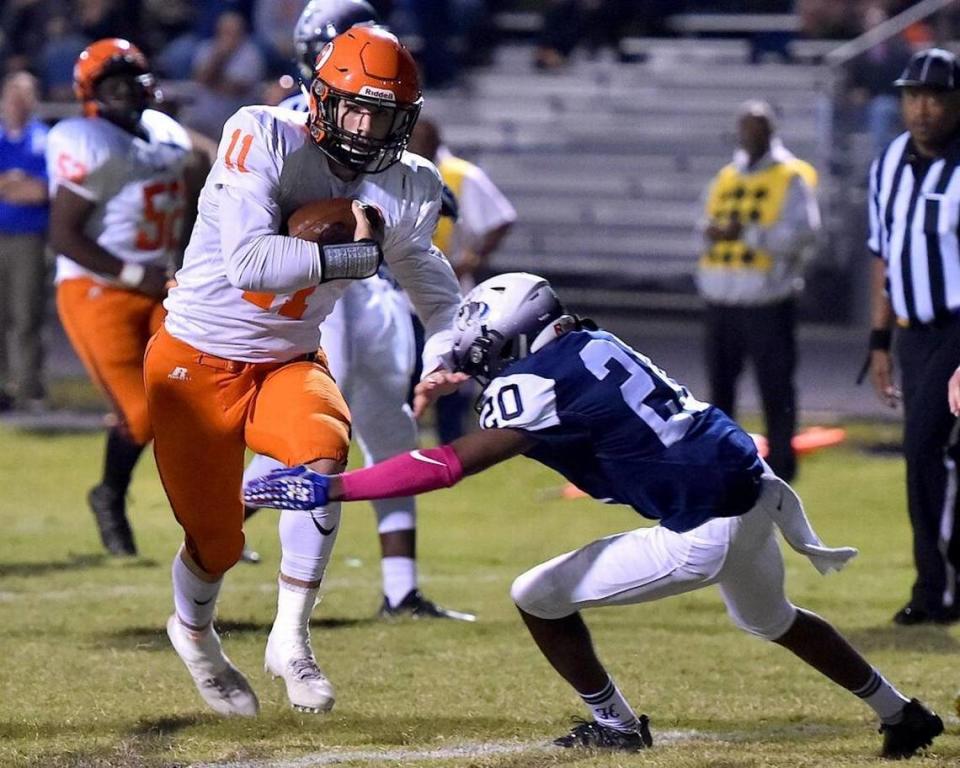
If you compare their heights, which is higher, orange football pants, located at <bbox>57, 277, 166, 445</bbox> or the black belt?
the black belt

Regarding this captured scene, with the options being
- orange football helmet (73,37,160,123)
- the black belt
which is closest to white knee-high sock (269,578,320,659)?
the black belt

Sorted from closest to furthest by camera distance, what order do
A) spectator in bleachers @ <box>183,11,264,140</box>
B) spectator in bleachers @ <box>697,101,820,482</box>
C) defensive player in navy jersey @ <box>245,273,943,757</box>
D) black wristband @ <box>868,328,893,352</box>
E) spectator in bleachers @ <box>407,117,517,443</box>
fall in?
defensive player in navy jersey @ <box>245,273,943,757</box>
black wristband @ <box>868,328,893,352</box>
spectator in bleachers @ <box>407,117,517,443</box>
spectator in bleachers @ <box>697,101,820,482</box>
spectator in bleachers @ <box>183,11,264,140</box>

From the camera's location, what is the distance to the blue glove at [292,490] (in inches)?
141

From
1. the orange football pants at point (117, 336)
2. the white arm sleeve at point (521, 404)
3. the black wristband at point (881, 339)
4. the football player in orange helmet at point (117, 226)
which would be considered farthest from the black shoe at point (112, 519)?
the white arm sleeve at point (521, 404)

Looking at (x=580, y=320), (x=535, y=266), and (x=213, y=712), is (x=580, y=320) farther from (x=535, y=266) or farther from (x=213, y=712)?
(x=535, y=266)

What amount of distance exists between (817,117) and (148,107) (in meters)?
7.81

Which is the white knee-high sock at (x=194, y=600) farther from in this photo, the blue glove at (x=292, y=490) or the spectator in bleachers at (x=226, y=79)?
the spectator in bleachers at (x=226, y=79)

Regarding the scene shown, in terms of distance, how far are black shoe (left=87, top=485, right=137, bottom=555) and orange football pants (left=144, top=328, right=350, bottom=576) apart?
2367mm

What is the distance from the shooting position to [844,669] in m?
3.99

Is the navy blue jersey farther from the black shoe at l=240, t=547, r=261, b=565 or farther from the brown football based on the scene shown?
the black shoe at l=240, t=547, r=261, b=565

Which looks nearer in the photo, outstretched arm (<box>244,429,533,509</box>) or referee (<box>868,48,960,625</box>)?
outstretched arm (<box>244,429,533,509</box>)

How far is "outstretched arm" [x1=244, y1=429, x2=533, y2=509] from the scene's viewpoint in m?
3.59

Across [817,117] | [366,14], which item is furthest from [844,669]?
[817,117]

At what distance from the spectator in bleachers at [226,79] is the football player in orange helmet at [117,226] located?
6.27 meters
